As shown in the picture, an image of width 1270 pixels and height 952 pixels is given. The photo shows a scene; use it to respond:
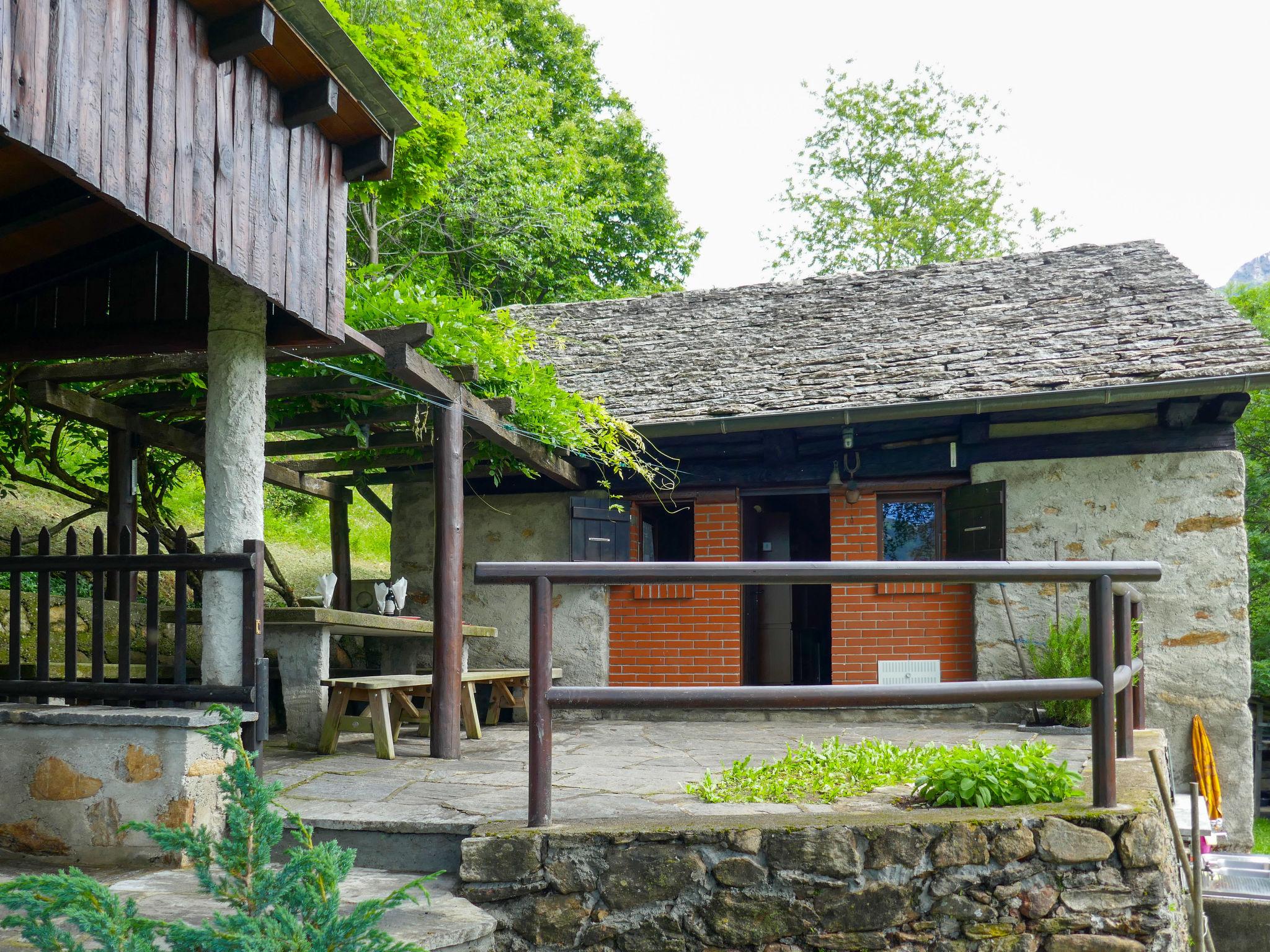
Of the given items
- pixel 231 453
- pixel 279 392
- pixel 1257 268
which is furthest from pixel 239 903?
pixel 1257 268

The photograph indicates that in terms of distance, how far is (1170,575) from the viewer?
732 cm

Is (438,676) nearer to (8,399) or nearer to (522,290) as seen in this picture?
(8,399)

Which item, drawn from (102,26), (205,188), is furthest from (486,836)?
(102,26)

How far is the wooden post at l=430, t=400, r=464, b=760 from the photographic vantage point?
18.6 feet

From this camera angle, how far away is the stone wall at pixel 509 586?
853 centimetres

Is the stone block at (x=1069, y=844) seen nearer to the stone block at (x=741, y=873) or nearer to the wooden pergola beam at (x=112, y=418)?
the stone block at (x=741, y=873)

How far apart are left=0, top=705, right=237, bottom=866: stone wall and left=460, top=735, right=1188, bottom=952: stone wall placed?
3.56ft

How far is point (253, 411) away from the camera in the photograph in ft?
14.1

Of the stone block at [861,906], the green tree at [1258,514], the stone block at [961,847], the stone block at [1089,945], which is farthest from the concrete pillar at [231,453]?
the green tree at [1258,514]

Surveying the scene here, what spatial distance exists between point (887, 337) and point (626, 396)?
234 centimetres

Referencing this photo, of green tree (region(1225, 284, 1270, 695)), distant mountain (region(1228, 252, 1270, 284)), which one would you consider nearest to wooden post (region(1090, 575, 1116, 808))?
green tree (region(1225, 284, 1270, 695))

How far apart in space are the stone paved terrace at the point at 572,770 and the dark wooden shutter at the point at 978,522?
126 centimetres

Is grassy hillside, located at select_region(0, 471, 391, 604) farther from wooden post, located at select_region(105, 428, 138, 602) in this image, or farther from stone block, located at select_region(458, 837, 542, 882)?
stone block, located at select_region(458, 837, 542, 882)

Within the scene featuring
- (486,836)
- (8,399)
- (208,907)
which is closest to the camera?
(208,907)
